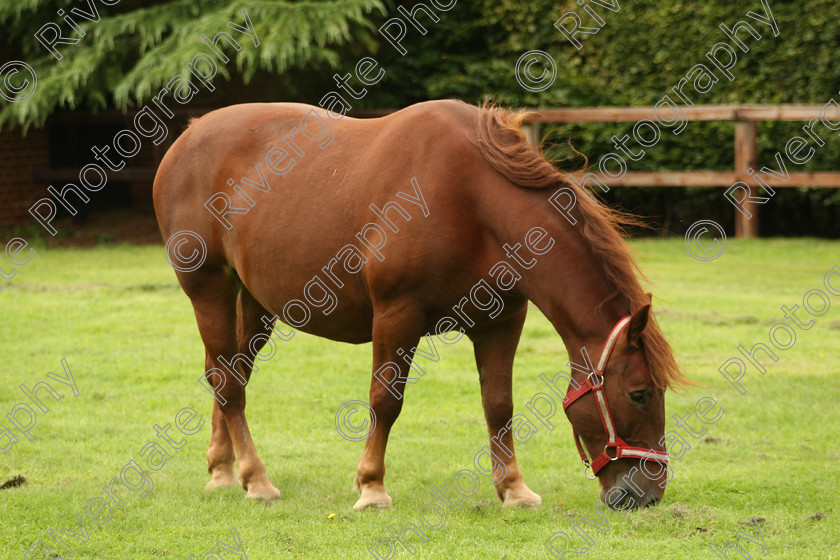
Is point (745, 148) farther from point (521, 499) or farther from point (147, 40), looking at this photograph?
point (521, 499)

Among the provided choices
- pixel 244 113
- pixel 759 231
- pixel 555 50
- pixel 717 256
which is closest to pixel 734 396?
pixel 244 113

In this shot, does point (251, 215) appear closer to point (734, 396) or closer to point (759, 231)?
point (734, 396)

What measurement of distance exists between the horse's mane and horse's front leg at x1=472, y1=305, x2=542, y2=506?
2.23ft

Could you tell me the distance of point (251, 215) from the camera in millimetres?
4809

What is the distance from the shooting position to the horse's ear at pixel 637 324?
372 cm

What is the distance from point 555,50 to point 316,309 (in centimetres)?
1083

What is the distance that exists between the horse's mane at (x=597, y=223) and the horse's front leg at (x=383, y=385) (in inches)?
33.0

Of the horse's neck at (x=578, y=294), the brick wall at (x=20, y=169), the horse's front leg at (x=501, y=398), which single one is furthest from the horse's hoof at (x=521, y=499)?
the brick wall at (x=20, y=169)

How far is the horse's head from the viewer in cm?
392

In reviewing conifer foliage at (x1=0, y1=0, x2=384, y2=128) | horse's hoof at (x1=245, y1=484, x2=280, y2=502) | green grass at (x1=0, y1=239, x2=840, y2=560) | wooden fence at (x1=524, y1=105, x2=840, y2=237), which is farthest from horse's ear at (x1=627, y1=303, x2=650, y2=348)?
conifer foliage at (x1=0, y1=0, x2=384, y2=128)

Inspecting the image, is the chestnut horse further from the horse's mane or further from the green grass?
the green grass

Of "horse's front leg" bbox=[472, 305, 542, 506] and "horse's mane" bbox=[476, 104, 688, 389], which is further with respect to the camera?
"horse's front leg" bbox=[472, 305, 542, 506]

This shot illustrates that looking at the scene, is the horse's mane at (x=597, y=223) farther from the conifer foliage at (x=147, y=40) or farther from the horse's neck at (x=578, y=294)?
the conifer foliage at (x=147, y=40)

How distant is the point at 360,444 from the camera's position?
5840mm
